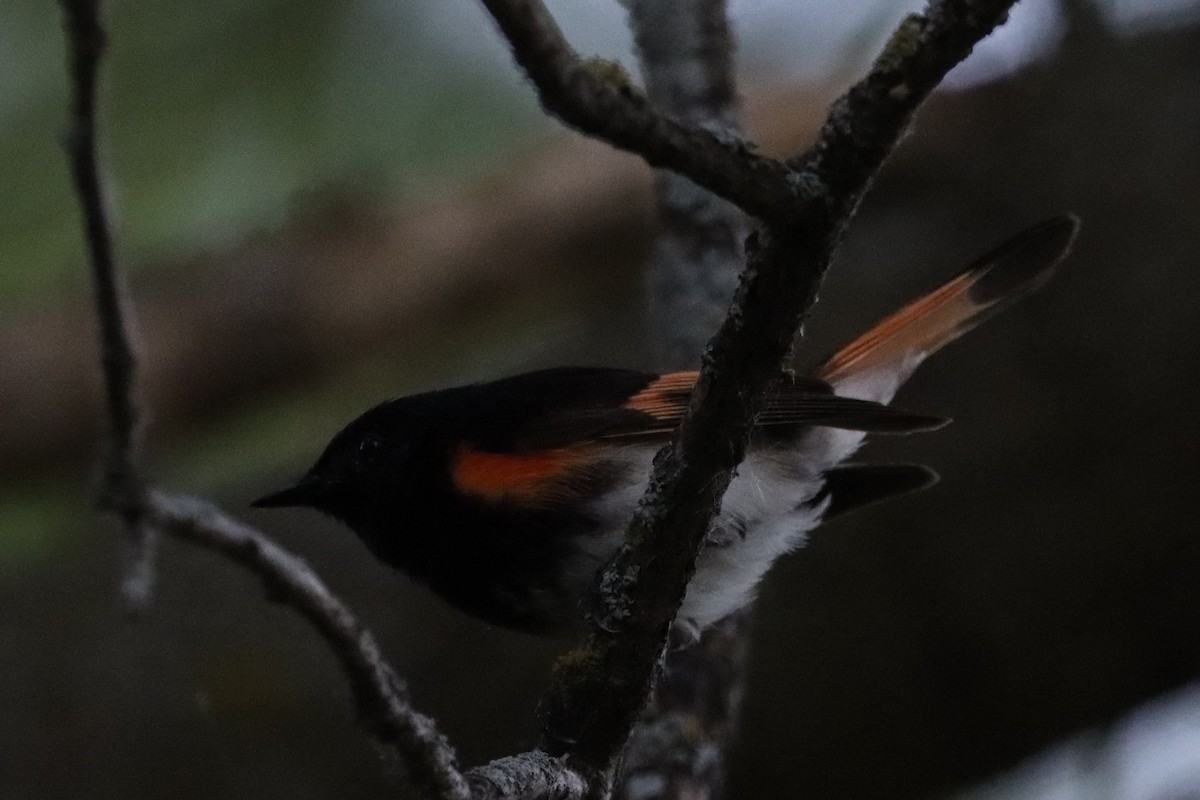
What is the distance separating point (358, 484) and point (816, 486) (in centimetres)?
94

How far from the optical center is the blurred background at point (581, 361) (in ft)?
11.5

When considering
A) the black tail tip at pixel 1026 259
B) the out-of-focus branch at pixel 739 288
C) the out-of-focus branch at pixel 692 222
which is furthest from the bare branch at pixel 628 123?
the black tail tip at pixel 1026 259

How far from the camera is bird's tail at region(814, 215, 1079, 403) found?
2.99 meters

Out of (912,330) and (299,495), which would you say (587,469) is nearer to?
(299,495)

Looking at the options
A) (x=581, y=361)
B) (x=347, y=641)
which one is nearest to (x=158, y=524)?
(x=347, y=641)

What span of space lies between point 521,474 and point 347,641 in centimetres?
107

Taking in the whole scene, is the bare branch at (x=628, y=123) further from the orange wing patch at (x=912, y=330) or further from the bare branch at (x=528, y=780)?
the orange wing patch at (x=912, y=330)

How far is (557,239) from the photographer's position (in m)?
4.93

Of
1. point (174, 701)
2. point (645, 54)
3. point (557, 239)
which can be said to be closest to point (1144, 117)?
point (645, 54)

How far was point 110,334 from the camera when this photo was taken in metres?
2.03

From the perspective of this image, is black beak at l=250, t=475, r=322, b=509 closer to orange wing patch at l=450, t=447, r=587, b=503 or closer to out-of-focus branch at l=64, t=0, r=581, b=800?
orange wing patch at l=450, t=447, r=587, b=503

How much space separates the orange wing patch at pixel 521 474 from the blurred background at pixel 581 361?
0.50 m

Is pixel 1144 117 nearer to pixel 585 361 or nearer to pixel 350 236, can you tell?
pixel 585 361

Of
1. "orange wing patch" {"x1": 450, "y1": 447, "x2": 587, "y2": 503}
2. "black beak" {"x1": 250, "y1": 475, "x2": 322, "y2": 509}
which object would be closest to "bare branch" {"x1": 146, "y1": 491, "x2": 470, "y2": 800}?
"orange wing patch" {"x1": 450, "y1": 447, "x2": 587, "y2": 503}
